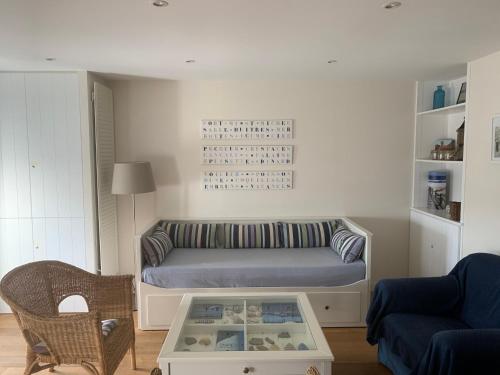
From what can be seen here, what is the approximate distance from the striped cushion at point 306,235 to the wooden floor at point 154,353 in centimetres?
84

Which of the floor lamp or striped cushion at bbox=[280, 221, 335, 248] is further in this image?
striped cushion at bbox=[280, 221, 335, 248]

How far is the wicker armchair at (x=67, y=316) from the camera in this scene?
6.81ft

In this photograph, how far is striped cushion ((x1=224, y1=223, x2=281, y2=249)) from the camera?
371cm

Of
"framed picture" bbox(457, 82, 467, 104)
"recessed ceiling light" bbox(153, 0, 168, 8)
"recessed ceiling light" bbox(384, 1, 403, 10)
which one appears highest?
"recessed ceiling light" bbox(384, 1, 403, 10)

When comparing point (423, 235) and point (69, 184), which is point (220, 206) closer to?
point (69, 184)

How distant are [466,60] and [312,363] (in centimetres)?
255

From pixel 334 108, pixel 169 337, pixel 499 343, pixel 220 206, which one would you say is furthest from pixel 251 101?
pixel 499 343

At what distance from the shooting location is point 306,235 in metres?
3.72

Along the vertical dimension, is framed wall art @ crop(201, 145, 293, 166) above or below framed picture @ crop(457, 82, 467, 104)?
below

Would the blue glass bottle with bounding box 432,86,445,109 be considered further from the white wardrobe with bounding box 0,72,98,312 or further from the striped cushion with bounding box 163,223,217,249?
the white wardrobe with bounding box 0,72,98,312

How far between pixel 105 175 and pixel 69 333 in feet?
5.68

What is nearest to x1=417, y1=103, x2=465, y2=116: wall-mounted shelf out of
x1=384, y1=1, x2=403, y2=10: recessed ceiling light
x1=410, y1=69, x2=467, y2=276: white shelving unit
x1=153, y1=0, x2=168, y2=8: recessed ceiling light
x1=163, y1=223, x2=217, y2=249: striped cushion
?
x1=410, y1=69, x2=467, y2=276: white shelving unit

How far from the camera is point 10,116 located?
10.8 feet

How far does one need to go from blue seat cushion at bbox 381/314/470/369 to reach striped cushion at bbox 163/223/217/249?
1791 millimetres
